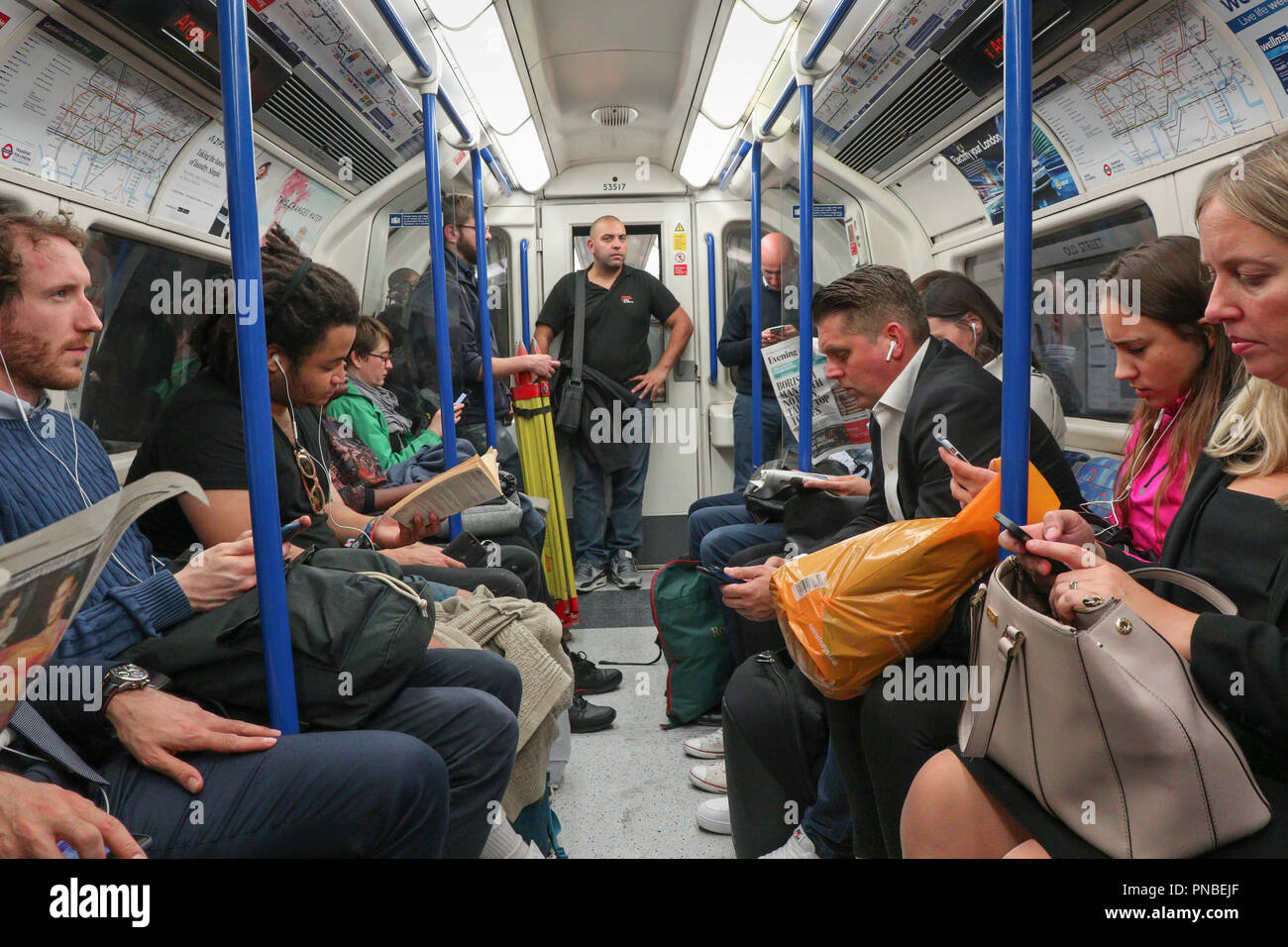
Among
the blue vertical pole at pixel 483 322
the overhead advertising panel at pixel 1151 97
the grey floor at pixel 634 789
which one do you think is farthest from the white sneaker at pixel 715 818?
the overhead advertising panel at pixel 1151 97

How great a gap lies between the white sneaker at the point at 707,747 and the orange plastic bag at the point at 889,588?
4.46ft

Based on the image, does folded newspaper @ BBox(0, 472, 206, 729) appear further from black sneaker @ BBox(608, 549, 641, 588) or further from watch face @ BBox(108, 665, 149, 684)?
black sneaker @ BBox(608, 549, 641, 588)

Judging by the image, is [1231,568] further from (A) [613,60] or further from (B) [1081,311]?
(A) [613,60]

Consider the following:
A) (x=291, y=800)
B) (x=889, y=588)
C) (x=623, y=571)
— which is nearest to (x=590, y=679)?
(x=623, y=571)

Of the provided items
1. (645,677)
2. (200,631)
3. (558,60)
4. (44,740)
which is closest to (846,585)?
(200,631)

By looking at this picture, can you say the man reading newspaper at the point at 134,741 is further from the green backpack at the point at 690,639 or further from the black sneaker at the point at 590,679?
the black sneaker at the point at 590,679

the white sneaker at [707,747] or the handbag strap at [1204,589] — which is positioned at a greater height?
the handbag strap at [1204,589]

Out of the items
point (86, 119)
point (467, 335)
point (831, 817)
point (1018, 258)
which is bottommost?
point (831, 817)

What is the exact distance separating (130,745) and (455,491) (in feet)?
4.04

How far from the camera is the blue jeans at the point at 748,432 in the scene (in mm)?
5012

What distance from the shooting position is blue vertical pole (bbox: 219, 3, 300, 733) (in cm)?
136

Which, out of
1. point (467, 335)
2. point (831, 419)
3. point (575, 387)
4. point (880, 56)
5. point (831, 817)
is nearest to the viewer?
point (831, 817)

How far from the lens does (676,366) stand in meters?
6.08
